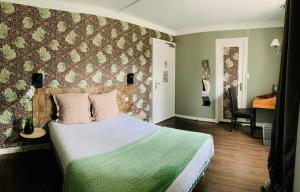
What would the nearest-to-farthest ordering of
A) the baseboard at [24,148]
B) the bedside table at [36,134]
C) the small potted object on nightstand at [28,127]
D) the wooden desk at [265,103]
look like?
the bedside table at [36,134], the small potted object on nightstand at [28,127], the baseboard at [24,148], the wooden desk at [265,103]

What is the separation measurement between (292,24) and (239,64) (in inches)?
175

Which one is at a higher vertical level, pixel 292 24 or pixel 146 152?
pixel 292 24

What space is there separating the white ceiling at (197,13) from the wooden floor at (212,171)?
7.65 ft

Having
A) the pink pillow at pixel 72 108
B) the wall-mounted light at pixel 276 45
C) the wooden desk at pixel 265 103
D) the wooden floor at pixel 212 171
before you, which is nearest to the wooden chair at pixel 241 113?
the wooden desk at pixel 265 103

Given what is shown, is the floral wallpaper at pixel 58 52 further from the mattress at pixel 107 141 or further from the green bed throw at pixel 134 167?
the green bed throw at pixel 134 167

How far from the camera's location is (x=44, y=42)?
340 centimetres

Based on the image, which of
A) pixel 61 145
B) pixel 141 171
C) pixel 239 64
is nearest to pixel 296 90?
pixel 141 171

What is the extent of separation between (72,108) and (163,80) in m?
2.78

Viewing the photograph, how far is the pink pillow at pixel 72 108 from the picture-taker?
10.8 ft

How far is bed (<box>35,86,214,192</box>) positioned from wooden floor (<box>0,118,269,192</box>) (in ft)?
1.05

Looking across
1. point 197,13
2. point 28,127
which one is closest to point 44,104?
point 28,127

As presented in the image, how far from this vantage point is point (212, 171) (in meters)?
2.87

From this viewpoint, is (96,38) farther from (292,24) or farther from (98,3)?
(292,24)

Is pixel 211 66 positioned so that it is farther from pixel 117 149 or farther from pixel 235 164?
pixel 117 149
